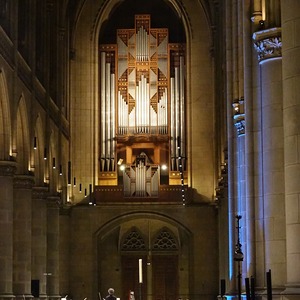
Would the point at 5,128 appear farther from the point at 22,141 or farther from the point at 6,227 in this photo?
the point at 22,141

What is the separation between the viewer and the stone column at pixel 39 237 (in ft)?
161

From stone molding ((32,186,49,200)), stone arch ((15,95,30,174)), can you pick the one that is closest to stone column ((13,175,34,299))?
stone arch ((15,95,30,174))

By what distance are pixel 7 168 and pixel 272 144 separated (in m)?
19.0

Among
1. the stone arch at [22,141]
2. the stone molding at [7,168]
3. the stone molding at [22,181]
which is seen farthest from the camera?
the stone molding at [22,181]

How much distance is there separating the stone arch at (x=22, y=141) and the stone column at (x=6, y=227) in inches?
165

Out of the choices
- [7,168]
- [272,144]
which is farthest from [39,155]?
[272,144]

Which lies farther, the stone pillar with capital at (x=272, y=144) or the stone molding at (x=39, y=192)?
the stone molding at (x=39, y=192)

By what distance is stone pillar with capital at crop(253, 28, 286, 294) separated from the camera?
22.1 metres

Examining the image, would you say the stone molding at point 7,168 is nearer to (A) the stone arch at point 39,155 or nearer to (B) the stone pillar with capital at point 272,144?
(A) the stone arch at point 39,155

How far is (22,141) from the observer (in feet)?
145

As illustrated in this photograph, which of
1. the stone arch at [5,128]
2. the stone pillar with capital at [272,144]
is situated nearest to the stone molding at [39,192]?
the stone arch at [5,128]

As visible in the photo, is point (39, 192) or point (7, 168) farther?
point (39, 192)

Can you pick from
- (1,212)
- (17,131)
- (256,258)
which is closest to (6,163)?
(1,212)

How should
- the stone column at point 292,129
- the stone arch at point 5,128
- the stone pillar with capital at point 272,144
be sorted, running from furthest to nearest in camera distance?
the stone arch at point 5,128, the stone pillar with capital at point 272,144, the stone column at point 292,129
